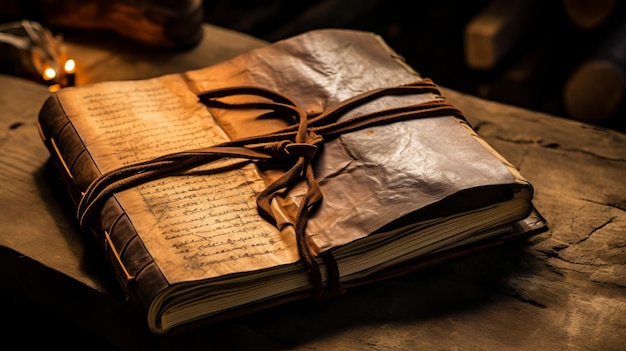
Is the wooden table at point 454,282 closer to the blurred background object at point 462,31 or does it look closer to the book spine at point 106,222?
the book spine at point 106,222

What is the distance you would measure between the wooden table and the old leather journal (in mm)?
48

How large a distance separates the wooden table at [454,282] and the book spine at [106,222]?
98 millimetres

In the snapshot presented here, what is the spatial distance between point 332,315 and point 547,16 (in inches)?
88.2

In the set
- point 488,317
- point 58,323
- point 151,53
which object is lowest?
point 58,323

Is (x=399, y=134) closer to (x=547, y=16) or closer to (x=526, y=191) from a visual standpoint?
(x=526, y=191)

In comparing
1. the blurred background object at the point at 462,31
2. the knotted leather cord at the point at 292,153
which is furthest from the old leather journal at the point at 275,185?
the blurred background object at the point at 462,31

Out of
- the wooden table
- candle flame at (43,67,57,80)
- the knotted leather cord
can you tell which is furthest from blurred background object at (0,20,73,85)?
the knotted leather cord

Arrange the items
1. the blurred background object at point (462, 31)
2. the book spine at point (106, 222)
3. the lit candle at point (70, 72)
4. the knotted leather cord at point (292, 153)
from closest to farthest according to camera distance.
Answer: the book spine at point (106, 222) < the knotted leather cord at point (292, 153) < the lit candle at point (70, 72) < the blurred background object at point (462, 31)

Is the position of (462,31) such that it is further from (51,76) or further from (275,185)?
(275,185)

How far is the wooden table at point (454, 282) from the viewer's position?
123 cm

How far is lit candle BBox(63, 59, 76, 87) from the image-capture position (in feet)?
7.19

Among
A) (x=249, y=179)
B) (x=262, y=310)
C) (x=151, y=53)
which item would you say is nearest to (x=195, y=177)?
(x=249, y=179)

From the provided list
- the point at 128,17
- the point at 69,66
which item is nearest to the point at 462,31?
the point at 128,17

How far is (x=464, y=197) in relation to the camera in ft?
4.17
